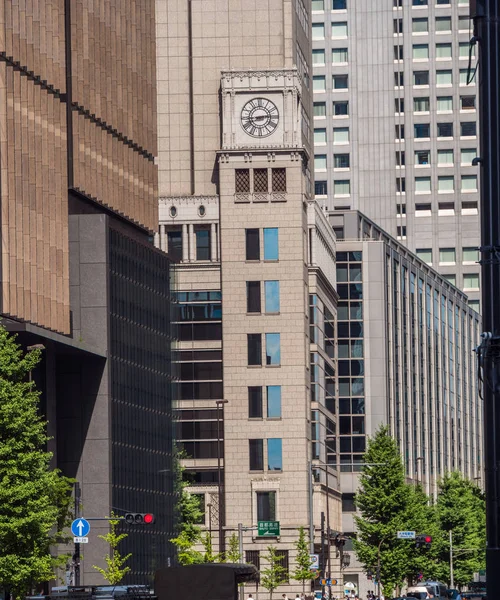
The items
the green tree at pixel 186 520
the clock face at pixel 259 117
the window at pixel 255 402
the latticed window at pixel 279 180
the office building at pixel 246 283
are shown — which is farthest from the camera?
the clock face at pixel 259 117

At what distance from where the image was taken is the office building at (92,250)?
85.4 meters

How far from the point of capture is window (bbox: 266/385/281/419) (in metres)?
128

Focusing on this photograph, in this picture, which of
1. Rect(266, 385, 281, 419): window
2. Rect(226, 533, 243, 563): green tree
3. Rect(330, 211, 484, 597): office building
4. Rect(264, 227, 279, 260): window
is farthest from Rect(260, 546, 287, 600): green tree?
Rect(330, 211, 484, 597): office building

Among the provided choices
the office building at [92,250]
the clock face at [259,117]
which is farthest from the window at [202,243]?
the office building at [92,250]

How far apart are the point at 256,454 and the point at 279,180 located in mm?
22381

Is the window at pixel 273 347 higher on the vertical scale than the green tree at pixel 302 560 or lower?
higher

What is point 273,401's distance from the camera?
129 m

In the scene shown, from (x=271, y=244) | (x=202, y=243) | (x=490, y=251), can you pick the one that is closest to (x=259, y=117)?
(x=271, y=244)

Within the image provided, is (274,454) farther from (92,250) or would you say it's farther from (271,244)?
(92,250)

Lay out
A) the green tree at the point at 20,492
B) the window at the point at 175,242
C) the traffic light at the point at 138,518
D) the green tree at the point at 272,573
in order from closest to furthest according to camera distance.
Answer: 1. the green tree at the point at 20,492
2. the traffic light at the point at 138,518
3. the green tree at the point at 272,573
4. the window at the point at 175,242

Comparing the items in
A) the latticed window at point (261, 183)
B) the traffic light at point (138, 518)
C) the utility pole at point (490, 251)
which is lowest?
the traffic light at point (138, 518)

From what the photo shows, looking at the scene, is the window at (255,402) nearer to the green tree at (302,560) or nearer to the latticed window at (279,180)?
the green tree at (302,560)

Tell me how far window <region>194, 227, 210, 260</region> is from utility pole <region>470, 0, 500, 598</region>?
348 feet

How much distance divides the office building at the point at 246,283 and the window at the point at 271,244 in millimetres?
81
